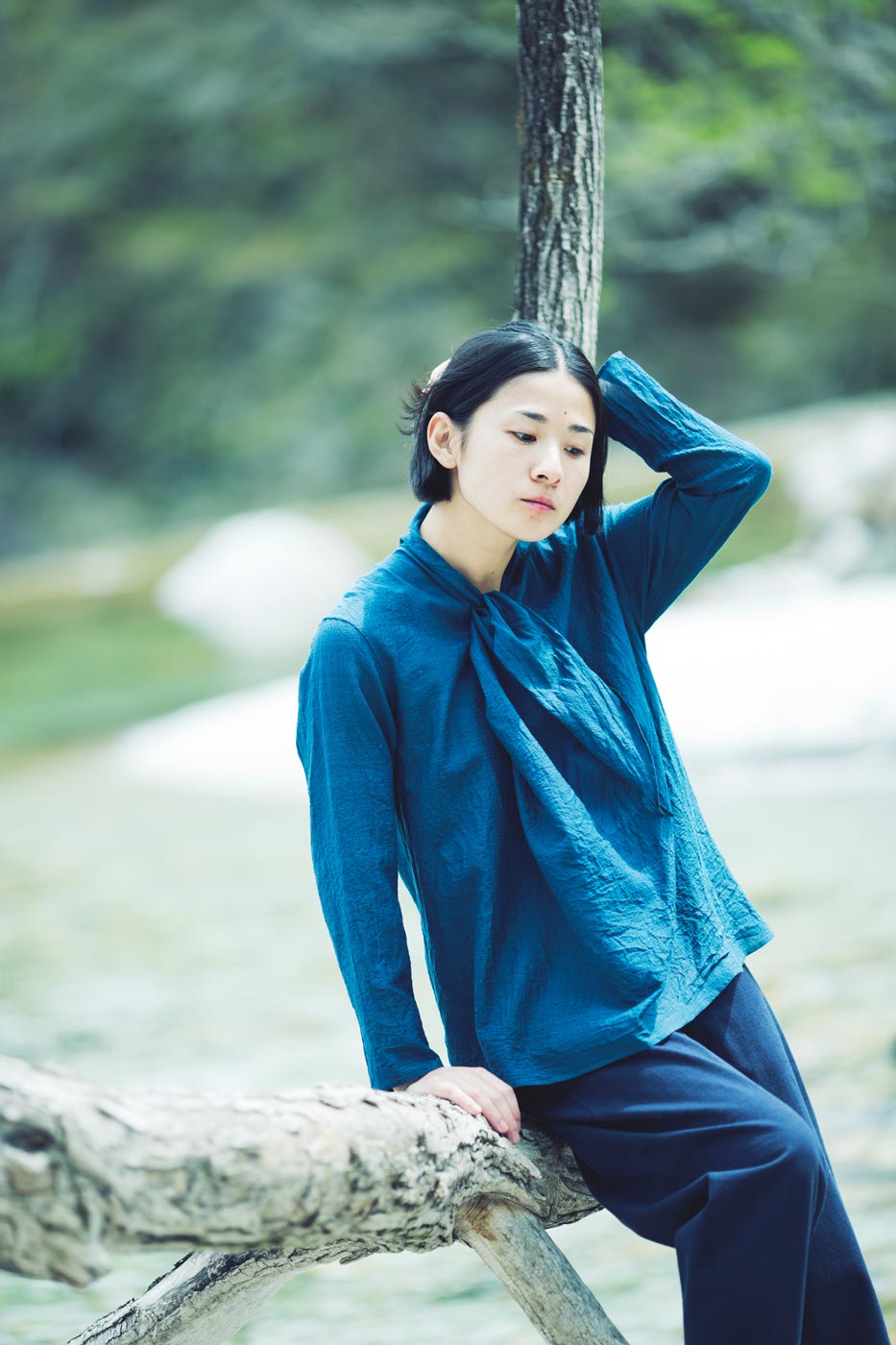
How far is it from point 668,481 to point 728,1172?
67 centimetres

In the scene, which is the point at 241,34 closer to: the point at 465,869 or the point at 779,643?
the point at 779,643

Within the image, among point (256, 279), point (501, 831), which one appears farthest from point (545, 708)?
point (256, 279)

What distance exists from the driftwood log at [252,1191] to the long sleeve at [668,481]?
0.59 meters

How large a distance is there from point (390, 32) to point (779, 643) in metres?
6.93

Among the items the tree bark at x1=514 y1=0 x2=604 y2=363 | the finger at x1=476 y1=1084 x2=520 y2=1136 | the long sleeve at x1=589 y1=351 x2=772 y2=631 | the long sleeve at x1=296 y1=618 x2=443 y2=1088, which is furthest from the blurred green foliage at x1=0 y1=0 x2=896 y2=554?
the finger at x1=476 y1=1084 x2=520 y2=1136

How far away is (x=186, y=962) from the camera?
438 centimetres

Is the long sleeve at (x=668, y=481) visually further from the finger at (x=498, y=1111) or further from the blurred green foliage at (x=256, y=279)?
the blurred green foliage at (x=256, y=279)

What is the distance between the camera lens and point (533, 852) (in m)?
1.34

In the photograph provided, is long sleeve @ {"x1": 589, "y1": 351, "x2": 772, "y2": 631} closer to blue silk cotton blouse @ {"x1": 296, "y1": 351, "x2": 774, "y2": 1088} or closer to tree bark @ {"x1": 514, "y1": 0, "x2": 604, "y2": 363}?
blue silk cotton blouse @ {"x1": 296, "y1": 351, "x2": 774, "y2": 1088}

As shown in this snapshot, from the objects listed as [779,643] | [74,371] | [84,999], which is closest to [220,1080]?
[84,999]

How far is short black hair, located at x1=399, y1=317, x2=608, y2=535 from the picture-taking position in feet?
4.58

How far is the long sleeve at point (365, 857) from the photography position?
134 centimetres

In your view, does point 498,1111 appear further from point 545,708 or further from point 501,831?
point 545,708

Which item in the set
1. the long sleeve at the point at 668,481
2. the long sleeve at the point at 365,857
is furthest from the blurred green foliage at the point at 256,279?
the long sleeve at the point at 365,857
